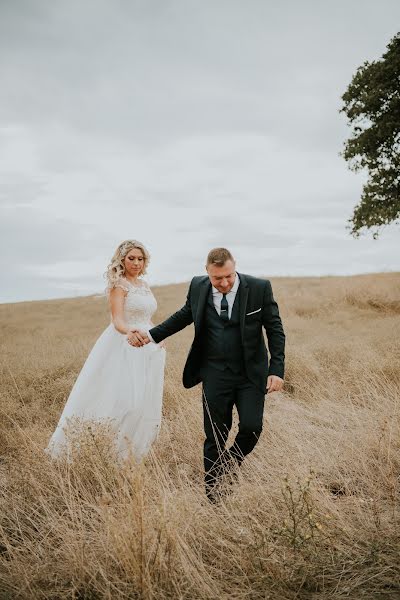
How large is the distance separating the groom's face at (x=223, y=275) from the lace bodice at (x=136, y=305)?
163 centimetres

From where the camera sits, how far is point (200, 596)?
2.49 metres

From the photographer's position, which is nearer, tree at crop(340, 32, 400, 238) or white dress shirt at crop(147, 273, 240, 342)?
white dress shirt at crop(147, 273, 240, 342)

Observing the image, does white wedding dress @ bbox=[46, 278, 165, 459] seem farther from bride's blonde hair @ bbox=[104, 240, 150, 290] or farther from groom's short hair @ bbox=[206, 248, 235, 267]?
groom's short hair @ bbox=[206, 248, 235, 267]

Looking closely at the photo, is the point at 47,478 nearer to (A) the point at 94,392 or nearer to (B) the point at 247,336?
(A) the point at 94,392

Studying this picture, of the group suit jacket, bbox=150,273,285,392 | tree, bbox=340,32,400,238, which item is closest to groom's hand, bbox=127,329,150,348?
suit jacket, bbox=150,273,285,392

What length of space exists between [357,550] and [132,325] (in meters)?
3.36

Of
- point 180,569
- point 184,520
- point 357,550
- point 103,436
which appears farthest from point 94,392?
point 357,550

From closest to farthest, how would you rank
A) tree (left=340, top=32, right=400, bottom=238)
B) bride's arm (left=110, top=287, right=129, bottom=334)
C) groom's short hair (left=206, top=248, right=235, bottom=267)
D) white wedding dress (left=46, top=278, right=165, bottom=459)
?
groom's short hair (left=206, top=248, right=235, bottom=267), white wedding dress (left=46, top=278, right=165, bottom=459), bride's arm (left=110, top=287, right=129, bottom=334), tree (left=340, top=32, right=400, bottom=238)

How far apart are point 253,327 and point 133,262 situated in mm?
2113

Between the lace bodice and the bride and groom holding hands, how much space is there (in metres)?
0.57

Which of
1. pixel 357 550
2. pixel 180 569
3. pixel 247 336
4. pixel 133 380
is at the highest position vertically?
pixel 247 336

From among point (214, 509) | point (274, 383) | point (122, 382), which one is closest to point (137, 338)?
point (122, 382)

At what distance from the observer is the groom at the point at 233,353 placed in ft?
12.7

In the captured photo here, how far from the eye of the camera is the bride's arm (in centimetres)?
510
